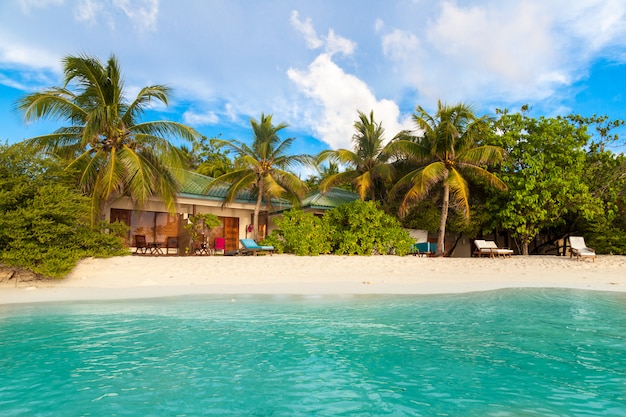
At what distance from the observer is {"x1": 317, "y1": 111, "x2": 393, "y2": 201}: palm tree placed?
19297 millimetres

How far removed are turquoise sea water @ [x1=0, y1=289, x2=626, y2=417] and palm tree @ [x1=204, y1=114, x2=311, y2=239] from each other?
1008 centimetres

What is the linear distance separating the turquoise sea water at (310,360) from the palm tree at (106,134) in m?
6.55

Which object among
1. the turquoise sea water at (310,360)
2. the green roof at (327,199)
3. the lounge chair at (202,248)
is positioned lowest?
the turquoise sea water at (310,360)

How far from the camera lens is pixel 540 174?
1881 centimetres

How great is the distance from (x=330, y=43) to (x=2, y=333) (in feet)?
49.0

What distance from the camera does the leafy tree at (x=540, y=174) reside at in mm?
18516

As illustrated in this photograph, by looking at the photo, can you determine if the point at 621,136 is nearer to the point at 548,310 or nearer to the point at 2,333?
the point at 548,310

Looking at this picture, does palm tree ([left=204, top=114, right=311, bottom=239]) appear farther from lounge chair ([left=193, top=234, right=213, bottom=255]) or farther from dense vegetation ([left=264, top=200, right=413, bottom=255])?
Result: lounge chair ([left=193, top=234, right=213, bottom=255])

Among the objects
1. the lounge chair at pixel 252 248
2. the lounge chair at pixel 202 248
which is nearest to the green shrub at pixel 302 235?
the lounge chair at pixel 252 248

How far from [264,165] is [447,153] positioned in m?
8.64

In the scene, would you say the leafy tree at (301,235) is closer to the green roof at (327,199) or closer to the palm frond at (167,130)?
the green roof at (327,199)

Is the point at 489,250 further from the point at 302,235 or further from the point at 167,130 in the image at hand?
the point at 167,130

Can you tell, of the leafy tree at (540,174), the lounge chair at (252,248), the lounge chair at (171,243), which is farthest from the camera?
the leafy tree at (540,174)

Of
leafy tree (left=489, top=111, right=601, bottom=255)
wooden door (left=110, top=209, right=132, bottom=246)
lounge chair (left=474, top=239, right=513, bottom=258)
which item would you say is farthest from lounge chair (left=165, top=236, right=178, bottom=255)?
leafy tree (left=489, top=111, right=601, bottom=255)
